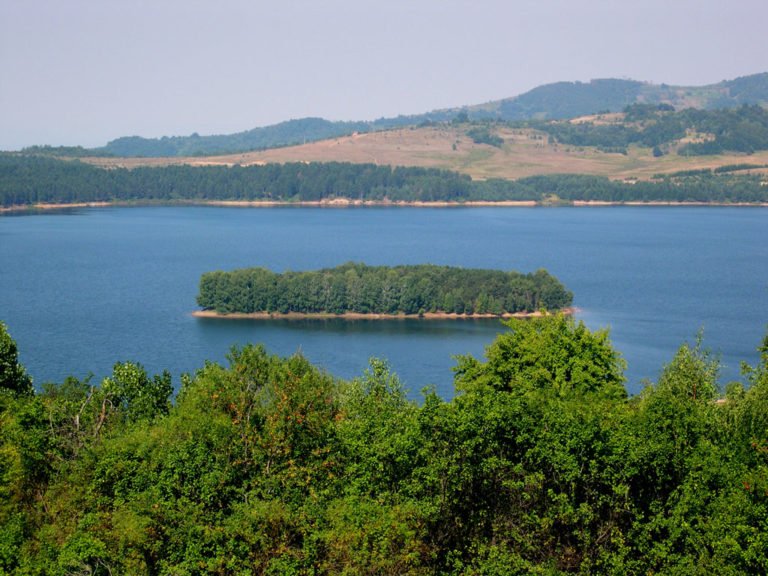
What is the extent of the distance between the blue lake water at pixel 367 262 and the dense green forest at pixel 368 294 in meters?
3.16

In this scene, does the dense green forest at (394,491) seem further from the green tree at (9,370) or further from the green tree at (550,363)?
the green tree at (9,370)

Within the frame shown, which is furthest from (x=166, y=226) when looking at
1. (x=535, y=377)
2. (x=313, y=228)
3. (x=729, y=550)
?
(x=729, y=550)

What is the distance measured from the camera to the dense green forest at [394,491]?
16484 mm

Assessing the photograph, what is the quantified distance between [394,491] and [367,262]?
9130 centimetres

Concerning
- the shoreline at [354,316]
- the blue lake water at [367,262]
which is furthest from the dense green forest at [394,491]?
the shoreline at [354,316]

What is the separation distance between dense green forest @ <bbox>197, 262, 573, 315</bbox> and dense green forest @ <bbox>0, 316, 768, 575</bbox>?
6046cm

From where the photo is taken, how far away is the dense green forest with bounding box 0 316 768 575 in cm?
1648

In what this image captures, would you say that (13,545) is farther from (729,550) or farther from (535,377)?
(535,377)

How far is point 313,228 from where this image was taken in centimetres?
15562

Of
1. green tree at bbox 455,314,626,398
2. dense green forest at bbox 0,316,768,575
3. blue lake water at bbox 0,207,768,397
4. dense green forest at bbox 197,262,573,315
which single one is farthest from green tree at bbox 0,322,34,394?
dense green forest at bbox 197,262,573,315

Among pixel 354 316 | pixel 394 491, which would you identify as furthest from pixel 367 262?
pixel 394 491

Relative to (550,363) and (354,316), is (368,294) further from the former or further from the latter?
(550,363)

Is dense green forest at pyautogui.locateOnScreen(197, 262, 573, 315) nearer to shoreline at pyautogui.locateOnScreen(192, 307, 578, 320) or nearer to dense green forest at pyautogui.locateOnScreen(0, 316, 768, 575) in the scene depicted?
shoreline at pyautogui.locateOnScreen(192, 307, 578, 320)

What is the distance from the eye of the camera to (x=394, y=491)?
1794 centimetres
